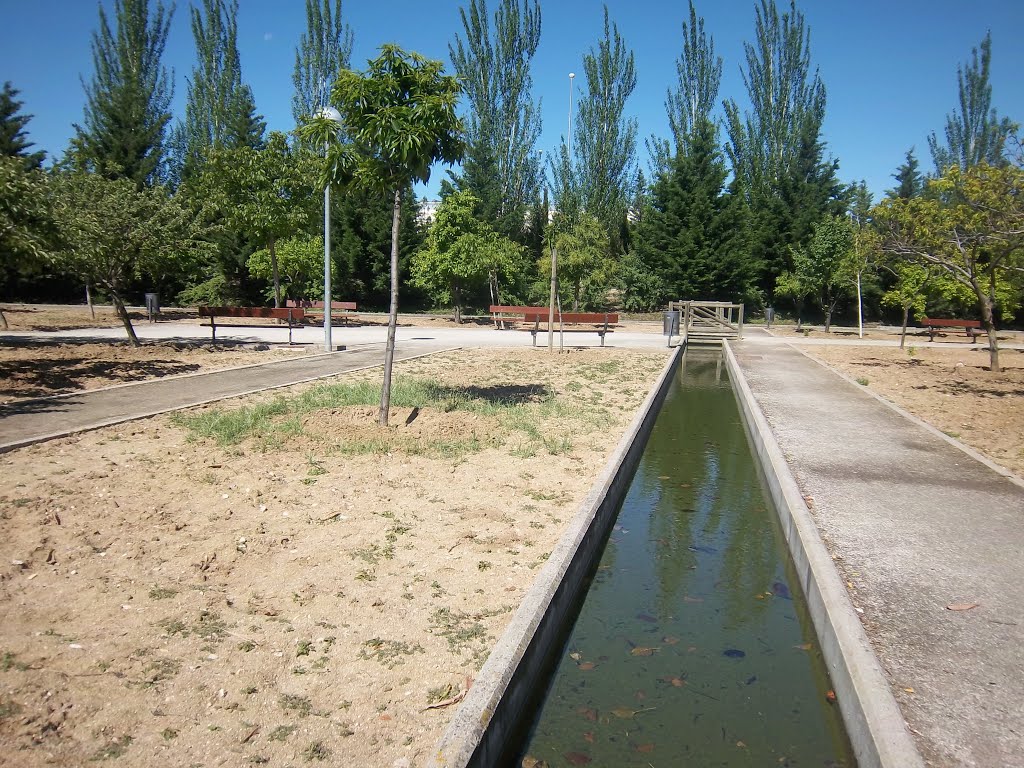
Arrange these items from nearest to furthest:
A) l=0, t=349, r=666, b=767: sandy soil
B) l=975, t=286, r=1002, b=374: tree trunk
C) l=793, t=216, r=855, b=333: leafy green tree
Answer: l=0, t=349, r=666, b=767: sandy soil < l=975, t=286, r=1002, b=374: tree trunk < l=793, t=216, r=855, b=333: leafy green tree

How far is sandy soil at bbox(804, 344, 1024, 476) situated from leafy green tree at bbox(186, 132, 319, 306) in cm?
1771

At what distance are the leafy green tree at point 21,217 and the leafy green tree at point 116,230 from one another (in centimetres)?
221

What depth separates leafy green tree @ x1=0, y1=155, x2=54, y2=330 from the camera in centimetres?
945

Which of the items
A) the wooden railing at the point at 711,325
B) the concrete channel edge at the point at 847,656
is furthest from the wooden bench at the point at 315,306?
the concrete channel edge at the point at 847,656

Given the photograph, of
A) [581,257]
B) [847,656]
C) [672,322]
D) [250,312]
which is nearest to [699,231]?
[581,257]

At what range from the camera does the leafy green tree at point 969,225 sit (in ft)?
41.7

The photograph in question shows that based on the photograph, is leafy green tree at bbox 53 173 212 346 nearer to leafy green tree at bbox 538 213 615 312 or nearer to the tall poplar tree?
leafy green tree at bbox 538 213 615 312

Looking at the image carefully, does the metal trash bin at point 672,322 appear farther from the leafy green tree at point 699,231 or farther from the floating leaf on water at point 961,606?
the floating leaf on water at point 961,606

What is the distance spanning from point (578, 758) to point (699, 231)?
3424cm

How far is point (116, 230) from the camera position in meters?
14.0

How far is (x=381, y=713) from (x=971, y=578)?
13.5ft

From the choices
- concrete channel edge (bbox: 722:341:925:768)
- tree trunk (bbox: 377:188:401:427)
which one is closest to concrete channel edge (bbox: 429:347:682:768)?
concrete channel edge (bbox: 722:341:925:768)

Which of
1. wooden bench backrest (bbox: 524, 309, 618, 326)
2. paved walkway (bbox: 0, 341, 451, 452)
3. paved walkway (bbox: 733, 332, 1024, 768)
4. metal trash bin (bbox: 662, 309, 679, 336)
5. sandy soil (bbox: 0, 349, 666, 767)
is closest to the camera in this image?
sandy soil (bbox: 0, 349, 666, 767)

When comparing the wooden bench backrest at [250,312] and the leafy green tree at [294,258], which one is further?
the leafy green tree at [294,258]
